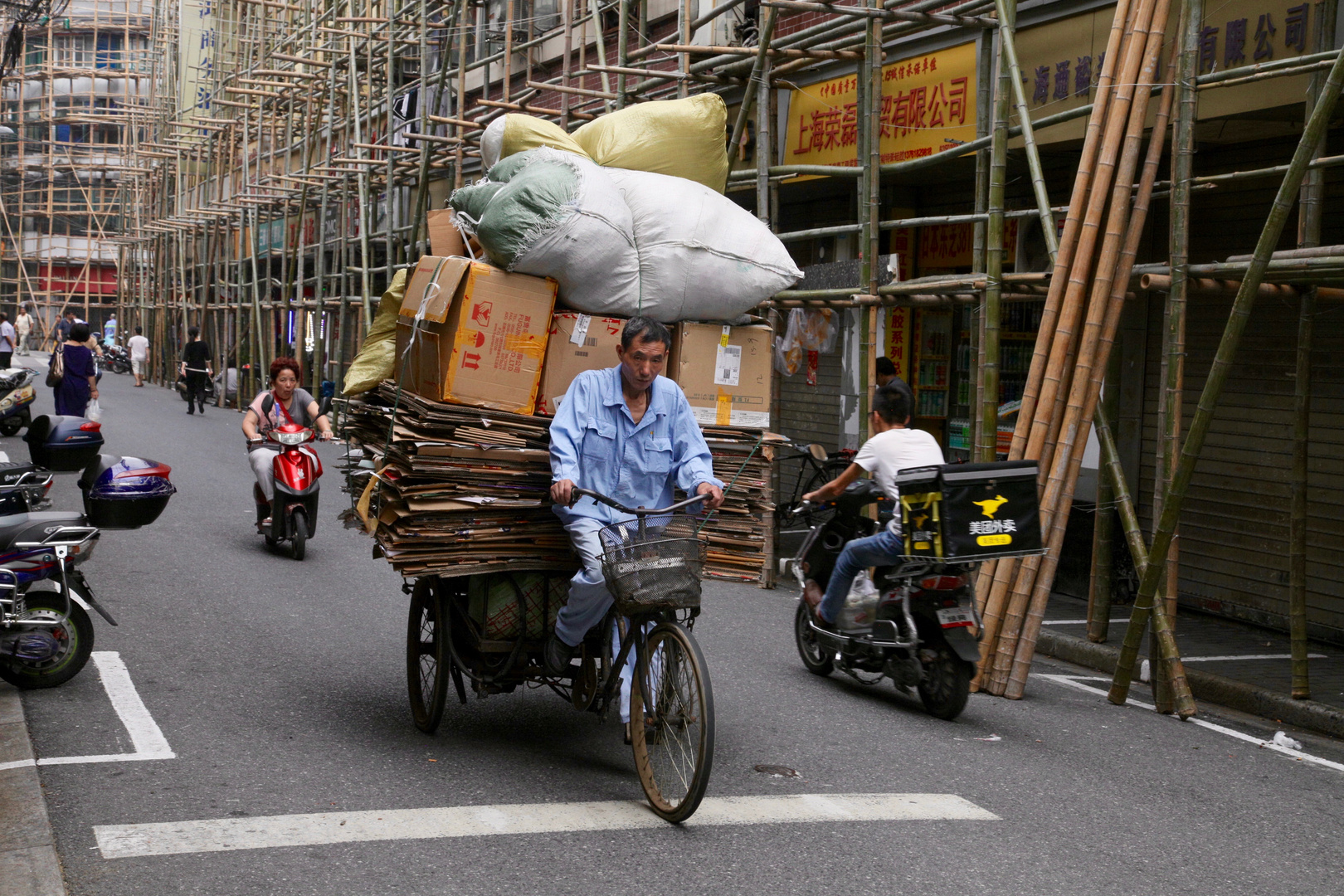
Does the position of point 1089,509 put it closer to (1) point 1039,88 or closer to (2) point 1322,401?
(2) point 1322,401

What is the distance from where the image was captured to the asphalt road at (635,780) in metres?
4.50

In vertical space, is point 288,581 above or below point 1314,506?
below

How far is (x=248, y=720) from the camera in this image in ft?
20.5

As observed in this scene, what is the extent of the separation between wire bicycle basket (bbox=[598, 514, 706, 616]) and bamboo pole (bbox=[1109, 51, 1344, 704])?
311 cm

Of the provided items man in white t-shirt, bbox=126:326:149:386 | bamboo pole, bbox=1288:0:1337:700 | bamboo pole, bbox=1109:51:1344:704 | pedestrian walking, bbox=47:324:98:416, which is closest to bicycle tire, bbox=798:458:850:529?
bamboo pole, bbox=1109:51:1344:704

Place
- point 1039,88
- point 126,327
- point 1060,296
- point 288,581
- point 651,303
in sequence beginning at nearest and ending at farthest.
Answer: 1. point 651,303
2. point 1060,296
3. point 288,581
4. point 1039,88
5. point 126,327

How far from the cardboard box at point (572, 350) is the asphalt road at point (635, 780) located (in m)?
1.50

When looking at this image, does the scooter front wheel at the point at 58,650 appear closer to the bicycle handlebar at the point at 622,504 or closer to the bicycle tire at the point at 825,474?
the bicycle handlebar at the point at 622,504

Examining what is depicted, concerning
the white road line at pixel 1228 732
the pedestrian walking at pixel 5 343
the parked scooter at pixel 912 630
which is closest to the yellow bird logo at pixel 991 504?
the parked scooter at pixel 912 630

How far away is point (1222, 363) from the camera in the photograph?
6.88 metres

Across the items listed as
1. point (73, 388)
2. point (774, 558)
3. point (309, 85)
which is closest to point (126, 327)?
point (309, 85)

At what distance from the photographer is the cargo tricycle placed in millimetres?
4914

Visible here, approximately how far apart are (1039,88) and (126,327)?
2032 inches

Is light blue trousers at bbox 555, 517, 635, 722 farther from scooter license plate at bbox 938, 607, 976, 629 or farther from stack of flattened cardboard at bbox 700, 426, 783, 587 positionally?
scooter license plate at bbox 938, 607, 976, 629
